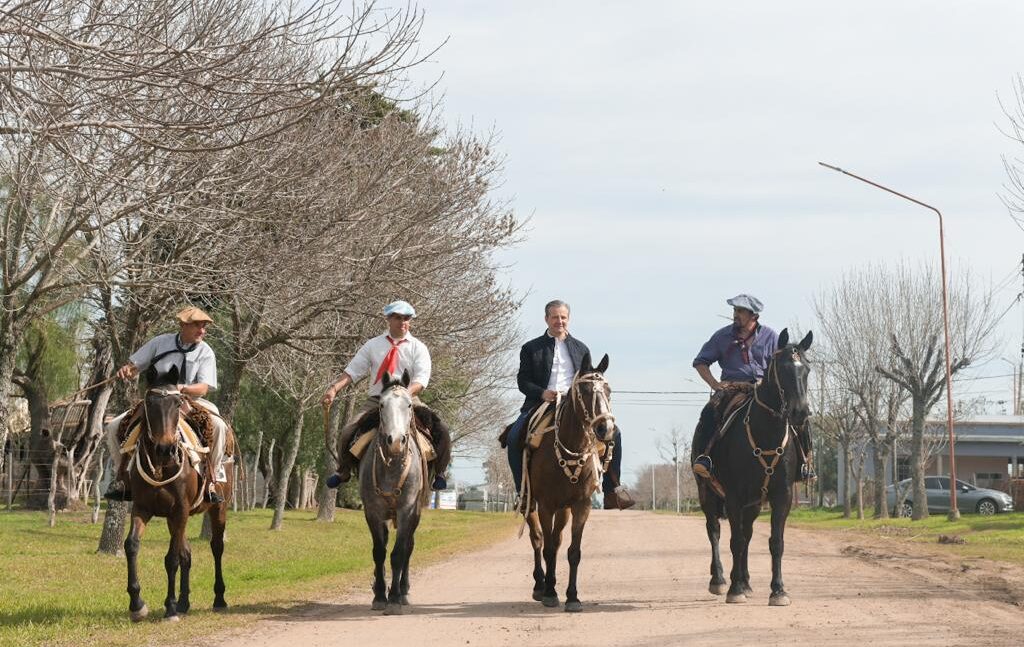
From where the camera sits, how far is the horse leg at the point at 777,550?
1321cm

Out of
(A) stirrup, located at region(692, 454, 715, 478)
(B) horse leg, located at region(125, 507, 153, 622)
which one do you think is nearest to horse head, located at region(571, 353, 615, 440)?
(A) stirrup, located at region(692, 454, 715, 478)

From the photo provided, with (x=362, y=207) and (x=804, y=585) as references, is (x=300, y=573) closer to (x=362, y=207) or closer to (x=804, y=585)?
(x=362, y=207)

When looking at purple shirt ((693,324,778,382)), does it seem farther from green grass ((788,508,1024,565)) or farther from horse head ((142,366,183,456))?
green grass ((788,508,1024,565))

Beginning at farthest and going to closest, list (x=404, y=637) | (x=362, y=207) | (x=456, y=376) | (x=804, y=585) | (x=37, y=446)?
(x=37, y=446) → (x=456, y=376) → (x=362, y=207) → (x=804, y=585) → (x=404, y=637)

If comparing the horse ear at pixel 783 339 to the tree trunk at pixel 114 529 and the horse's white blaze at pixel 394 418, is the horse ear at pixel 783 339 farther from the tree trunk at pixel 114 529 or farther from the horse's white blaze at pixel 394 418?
the tree trunk at pixel 114 529

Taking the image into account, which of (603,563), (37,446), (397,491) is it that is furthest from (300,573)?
(37,446)

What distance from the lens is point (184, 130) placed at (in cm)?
1020

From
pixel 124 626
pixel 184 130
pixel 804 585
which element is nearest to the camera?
pixel 184 130

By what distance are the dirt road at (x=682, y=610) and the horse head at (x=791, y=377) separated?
188cm

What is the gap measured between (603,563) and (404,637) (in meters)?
9.23

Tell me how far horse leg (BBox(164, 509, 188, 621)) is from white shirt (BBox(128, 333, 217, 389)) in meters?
1.29

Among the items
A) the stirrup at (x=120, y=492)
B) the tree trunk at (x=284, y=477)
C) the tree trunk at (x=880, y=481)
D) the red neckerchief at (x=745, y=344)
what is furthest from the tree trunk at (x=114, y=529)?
the tree trunk at (x=880, y=481)

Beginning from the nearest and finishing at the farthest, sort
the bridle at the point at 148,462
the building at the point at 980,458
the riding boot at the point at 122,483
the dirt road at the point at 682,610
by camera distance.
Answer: the dirt road at the point at 682,610 → the bridle at the point at 148,462 → the riding boot at the point at 122,483 → the building at the point at 980,458

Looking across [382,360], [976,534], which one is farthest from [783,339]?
[976,534]
